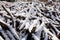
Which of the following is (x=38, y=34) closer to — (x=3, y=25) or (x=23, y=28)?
(x=23, y=28)

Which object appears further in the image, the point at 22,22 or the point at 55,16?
the point at 55,16

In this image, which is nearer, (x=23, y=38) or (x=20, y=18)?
(x=23, y=38)

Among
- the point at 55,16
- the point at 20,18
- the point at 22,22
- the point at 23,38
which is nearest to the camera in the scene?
the point at 23,38

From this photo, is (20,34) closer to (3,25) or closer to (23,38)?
(23,38)

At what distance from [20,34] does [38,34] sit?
0.82ft

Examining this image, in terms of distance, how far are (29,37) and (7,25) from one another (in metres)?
0.36

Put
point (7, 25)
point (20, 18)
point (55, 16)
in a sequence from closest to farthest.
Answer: point (7, 25) < point (20, 18) < point (55, 16)

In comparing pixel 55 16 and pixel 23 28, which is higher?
pixel 23 28

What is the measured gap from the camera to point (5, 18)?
2.40 meters

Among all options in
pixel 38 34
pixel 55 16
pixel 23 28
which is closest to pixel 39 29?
pixel 38 34

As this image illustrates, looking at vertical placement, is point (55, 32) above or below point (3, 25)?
below

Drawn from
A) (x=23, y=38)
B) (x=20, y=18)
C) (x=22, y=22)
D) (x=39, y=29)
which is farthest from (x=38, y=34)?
(x=20, y=18)

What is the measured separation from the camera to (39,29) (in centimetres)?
204

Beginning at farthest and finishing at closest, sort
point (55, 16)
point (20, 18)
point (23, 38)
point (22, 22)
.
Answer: point (55, 16), point (20, 18), point (22, 22), point (23, 38)
